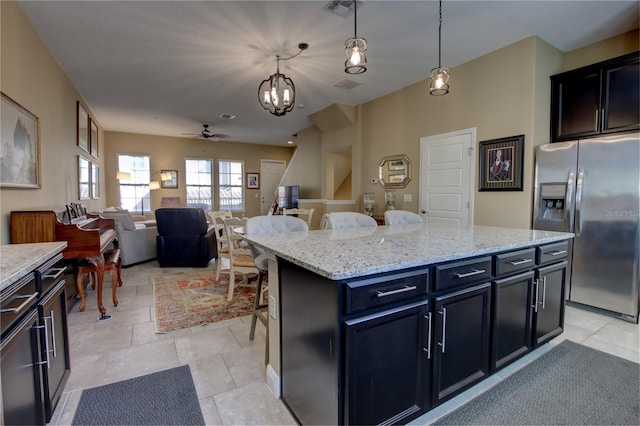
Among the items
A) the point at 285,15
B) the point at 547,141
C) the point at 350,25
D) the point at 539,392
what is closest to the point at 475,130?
the point at 547,141

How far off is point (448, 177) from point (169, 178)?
24.7ft

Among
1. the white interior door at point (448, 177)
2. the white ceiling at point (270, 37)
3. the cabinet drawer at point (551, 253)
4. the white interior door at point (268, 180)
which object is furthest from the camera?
the white interior door at point (268, 180)

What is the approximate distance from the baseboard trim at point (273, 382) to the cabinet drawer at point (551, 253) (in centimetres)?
190

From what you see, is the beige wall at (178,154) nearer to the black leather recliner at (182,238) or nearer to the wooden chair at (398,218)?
the black leather recliner at (182,238)

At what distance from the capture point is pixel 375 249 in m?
1.64

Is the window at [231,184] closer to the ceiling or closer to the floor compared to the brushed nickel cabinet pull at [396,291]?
closer to the ceiling

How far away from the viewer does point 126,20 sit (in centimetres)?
305

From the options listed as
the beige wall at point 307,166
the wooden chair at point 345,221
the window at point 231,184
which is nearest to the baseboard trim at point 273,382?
the wooden chair at point 345,221

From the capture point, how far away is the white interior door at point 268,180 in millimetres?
10250

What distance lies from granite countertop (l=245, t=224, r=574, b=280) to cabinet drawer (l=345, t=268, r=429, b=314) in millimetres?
51

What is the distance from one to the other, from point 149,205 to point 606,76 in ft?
31.5

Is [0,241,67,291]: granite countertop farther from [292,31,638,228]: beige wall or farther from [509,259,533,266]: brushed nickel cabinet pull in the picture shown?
[292,31,638,228]: beige wall

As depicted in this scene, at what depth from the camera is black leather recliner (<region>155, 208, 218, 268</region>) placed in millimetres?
4934

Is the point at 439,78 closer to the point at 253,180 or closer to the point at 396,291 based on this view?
the point at 396,291
